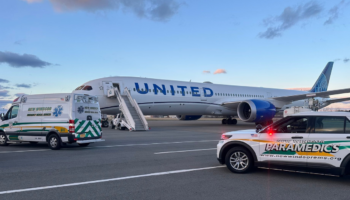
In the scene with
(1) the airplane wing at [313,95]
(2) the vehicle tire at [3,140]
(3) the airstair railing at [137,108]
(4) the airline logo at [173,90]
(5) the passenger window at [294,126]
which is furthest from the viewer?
(1) the airplane wing at [313,95]

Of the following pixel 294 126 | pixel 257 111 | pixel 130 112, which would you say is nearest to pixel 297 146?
pixel 294 126

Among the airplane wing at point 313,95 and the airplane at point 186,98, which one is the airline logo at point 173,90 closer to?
the airplane at point 186,98

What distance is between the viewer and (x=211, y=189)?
5.87m

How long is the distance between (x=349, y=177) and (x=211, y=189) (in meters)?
3.46

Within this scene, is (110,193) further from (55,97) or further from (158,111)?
(158,111)

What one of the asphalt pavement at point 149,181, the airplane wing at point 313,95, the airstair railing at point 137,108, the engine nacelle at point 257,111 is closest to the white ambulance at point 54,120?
the asphalt pavement at point 149,181

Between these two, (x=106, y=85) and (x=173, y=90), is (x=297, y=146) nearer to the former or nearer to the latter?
(x=106, y=85)

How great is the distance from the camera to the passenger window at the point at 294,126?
265 inches

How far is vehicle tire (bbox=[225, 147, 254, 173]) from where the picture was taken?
7.16 m

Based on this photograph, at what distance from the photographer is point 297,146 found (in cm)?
661

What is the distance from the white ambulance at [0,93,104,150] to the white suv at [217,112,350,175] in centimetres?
639

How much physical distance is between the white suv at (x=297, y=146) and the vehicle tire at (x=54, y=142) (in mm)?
6922

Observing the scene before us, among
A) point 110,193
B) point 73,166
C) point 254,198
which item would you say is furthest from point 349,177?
point 73,166

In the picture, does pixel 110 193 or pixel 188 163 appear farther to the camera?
pixel 188 163
